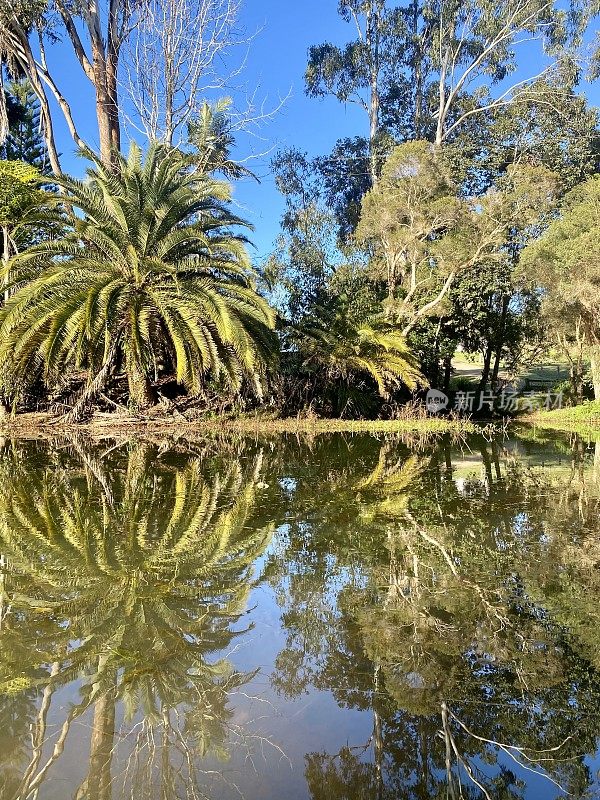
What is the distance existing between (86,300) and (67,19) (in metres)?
8.67

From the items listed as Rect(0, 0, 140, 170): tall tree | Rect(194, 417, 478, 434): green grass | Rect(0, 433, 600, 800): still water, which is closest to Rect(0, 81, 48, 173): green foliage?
Rect(0, 0, 140, 170): tall tree

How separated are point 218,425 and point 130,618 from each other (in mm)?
9080

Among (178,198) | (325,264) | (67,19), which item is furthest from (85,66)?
(325,264)

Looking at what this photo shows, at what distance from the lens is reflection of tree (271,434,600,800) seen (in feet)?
6.93

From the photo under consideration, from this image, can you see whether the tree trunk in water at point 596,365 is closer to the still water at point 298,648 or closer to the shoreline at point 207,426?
the shoreline at point 207,426

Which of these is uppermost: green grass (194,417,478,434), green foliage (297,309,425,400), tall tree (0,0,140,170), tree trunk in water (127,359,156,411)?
tall tree (0,0,140,170)

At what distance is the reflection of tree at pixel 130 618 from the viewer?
218 cm

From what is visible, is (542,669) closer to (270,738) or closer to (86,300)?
(270,738)

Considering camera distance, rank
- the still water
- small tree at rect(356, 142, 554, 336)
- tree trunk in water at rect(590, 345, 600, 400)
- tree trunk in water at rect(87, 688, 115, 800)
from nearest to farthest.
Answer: tree trunk in water at rect(87, 688, 115, 800) → the still water → small tree at rect(356, 142, 554, 336) → tree trunk in water at rect(590, 345, 600, 400)

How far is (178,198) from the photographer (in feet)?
41.0

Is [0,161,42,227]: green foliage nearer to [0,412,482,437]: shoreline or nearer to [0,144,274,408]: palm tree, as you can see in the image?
[0,144,274,408]: palm tree

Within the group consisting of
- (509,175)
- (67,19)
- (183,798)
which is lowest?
(183,798)

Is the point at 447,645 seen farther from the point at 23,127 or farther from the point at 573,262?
the point at 23,127

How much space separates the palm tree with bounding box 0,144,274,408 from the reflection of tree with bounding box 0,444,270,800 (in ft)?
19.0
